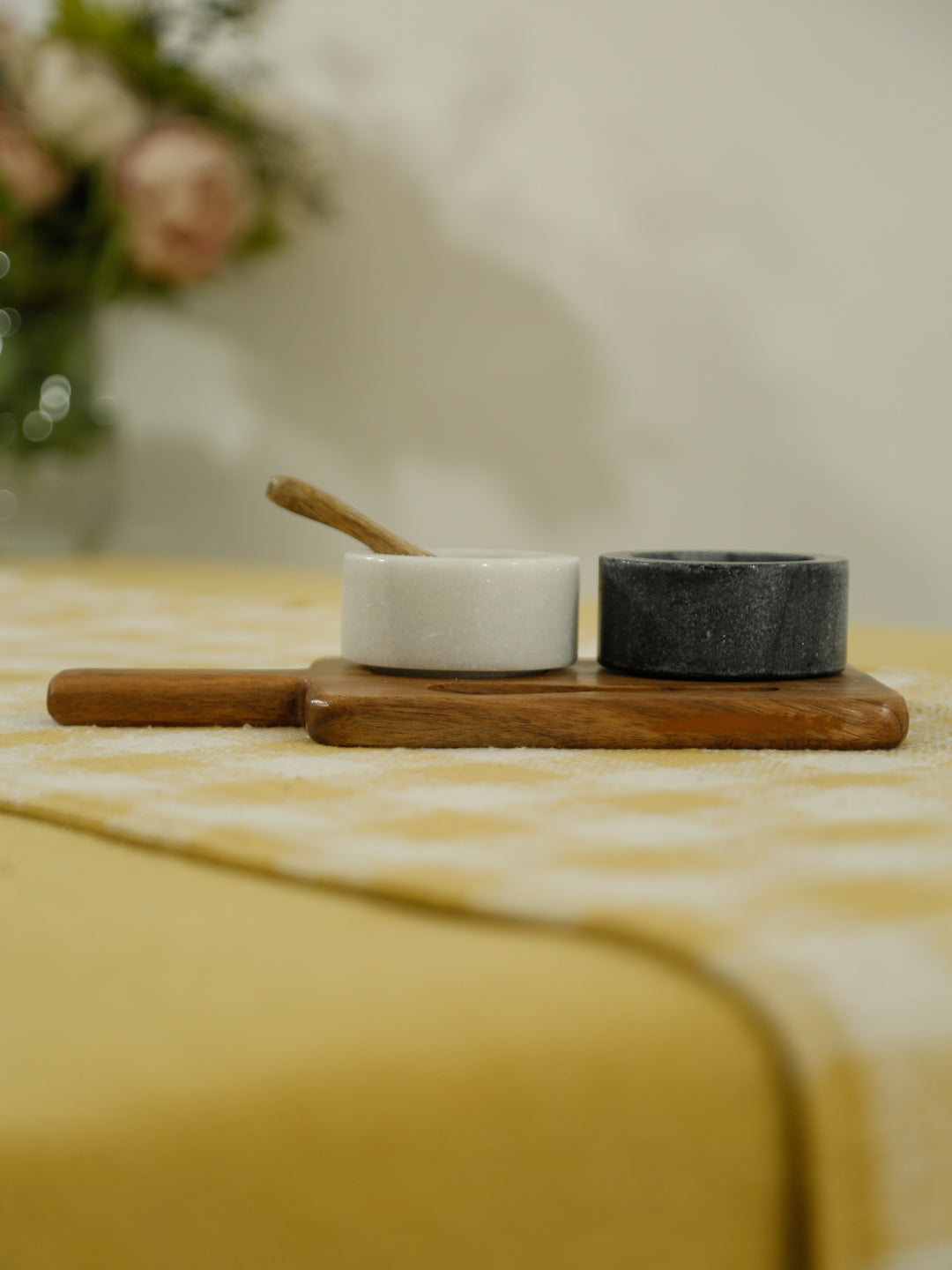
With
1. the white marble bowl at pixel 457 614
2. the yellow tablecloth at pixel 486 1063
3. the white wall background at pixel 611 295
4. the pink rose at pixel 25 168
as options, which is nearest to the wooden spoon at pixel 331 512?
the white marble bowl at pixel 457 614

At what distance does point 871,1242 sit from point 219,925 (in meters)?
0.18

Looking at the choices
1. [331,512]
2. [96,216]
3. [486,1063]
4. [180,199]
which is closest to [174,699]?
[331,512]

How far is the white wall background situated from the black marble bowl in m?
0.98

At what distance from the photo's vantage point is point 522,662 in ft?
2.10

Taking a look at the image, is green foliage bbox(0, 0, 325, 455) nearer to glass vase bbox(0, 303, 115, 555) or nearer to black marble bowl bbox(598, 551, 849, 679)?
glass vase bbox(0, 303, 115, 555)

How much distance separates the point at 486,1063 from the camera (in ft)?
0.98

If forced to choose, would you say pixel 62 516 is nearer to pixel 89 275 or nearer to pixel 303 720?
pixel 89 275

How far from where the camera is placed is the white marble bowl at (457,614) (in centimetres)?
63

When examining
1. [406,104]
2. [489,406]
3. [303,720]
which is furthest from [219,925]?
[406,104]

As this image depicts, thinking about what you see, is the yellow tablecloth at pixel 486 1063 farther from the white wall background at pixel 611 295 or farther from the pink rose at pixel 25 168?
the pink rose at pixel 25 168

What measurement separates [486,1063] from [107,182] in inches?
61.8

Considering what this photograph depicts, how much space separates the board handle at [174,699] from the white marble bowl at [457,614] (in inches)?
2.0

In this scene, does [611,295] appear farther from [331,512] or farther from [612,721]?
[612,721]

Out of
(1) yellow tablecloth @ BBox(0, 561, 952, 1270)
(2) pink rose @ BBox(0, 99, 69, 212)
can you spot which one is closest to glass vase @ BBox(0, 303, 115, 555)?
(2) pink rose @ BBox(0, 99, 69, 212)
